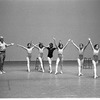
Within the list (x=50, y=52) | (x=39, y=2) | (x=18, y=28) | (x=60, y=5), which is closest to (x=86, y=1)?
(x=60, y=5)

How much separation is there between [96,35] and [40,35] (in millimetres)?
4359

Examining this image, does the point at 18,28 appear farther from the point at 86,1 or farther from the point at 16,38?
the point at 86,1

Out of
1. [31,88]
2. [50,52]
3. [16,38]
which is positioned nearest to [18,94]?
[31,88]

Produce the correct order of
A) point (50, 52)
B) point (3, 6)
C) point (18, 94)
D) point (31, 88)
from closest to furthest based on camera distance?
1. point (18, 94)
2. point (31, 88)
3. point (50, 52)
4. point (3, 6)

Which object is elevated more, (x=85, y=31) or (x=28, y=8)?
(x=28, y=8)

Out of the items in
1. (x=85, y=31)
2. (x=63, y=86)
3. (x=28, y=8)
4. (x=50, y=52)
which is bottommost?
(x=63, y=86)

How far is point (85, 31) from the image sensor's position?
1822cm

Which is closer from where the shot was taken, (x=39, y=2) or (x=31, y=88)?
(x=31, y=88)

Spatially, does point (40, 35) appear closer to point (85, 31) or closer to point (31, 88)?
point (85, 31)

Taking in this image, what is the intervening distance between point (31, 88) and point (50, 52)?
13.6 ft

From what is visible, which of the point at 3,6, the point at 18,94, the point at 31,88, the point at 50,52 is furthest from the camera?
the point at 3,6

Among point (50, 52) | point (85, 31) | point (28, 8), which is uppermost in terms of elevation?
point (28, 8)

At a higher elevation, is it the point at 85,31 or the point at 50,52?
the point at 85,31

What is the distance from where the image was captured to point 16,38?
18.1 meters
